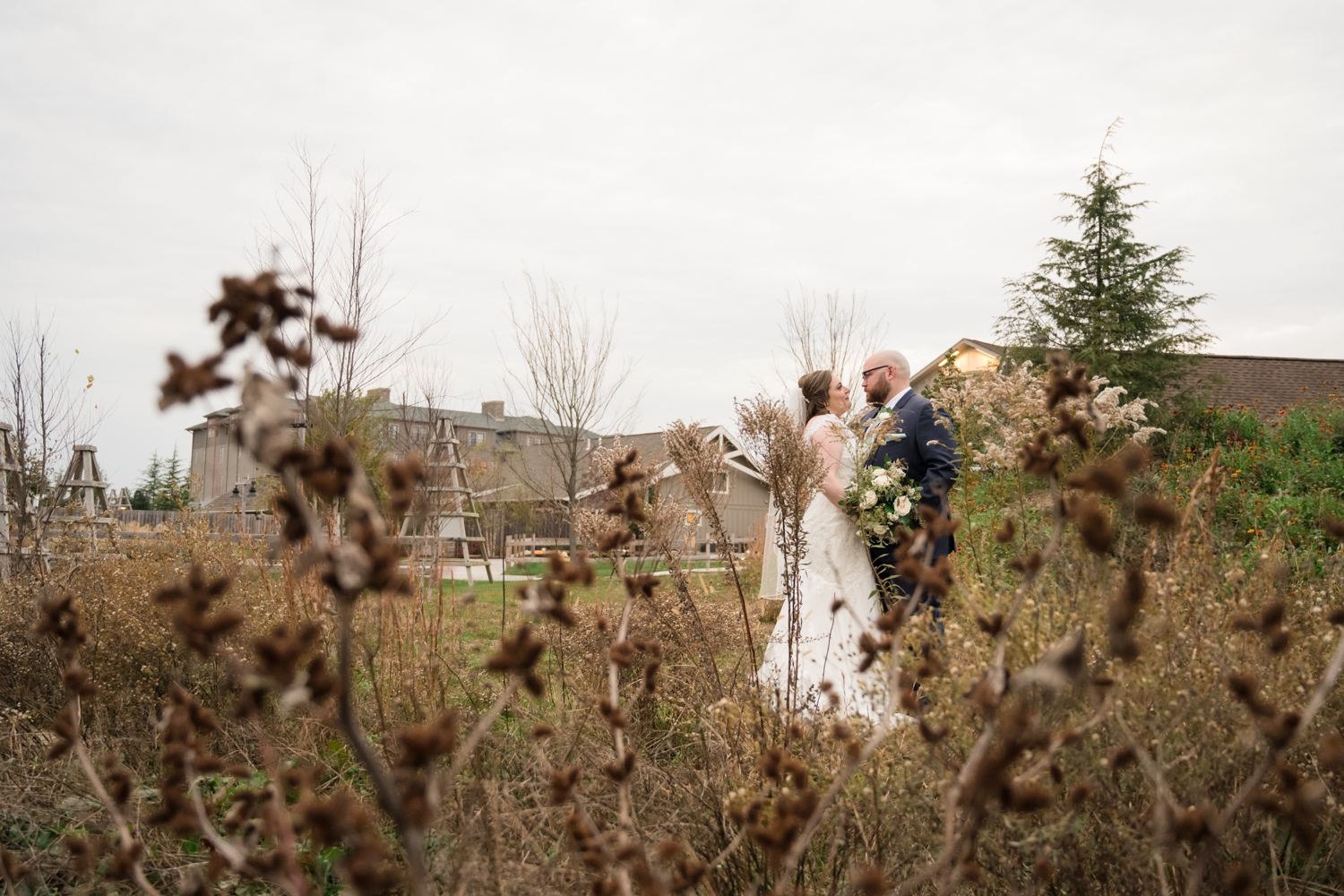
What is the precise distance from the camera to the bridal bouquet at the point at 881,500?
173 inches

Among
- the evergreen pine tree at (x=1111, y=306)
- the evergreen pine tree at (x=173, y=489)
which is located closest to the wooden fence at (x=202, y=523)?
the evergreen pine tree at (x=173, y=489)

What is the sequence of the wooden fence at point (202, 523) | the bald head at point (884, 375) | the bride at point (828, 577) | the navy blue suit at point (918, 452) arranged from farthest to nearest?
1. the wooden fence at point (202, 523)
2. the bald head at point (884, 375)
3. the bride at point (828, 577)
4. the navy blue suit at point (918, 452)

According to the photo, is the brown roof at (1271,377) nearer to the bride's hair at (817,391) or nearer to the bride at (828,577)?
the bride's hair at (817,391)

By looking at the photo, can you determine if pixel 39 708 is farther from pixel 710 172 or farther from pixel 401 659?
pixel 710 172

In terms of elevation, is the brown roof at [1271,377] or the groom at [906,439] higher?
the brown roof at [1271,377]

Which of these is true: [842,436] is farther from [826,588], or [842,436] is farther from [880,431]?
[826,588]

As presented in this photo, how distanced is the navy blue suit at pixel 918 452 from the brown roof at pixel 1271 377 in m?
21.6

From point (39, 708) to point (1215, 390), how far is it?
83.9ft

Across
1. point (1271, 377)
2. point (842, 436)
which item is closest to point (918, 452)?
point (842, 436)

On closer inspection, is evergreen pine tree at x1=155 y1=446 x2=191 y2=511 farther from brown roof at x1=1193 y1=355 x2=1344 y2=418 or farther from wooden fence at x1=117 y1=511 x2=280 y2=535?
brown roof at x1=1193 y1=355 x2=1344 y2=418

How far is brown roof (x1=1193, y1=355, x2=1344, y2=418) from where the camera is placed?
22.5 metres

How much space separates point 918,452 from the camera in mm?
4695

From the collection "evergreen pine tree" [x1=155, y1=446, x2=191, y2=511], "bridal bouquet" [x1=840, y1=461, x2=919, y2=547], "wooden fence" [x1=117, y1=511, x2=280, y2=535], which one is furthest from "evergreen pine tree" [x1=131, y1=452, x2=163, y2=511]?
"bridal bouquet" [x1=840, y1=461, x2=919, y2=547]

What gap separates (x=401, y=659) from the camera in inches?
154
